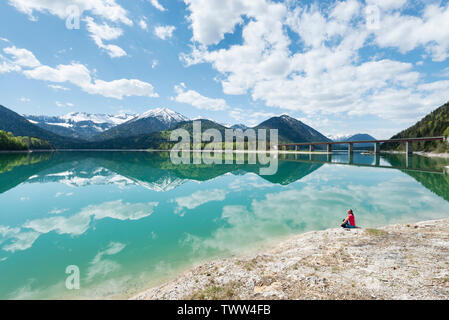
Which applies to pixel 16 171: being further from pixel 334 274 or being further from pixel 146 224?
pixel 334 274

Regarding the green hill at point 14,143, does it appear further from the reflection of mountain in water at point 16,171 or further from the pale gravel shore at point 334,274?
the pale gravel shore at point 334,274

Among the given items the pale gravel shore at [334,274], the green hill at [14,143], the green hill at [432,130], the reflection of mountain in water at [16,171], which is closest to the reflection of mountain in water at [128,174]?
the reflection of mountain in water at [16,171]

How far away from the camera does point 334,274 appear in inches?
316

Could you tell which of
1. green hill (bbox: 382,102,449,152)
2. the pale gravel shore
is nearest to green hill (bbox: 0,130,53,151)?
the pale gravel shore

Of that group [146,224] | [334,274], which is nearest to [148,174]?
[146,224]

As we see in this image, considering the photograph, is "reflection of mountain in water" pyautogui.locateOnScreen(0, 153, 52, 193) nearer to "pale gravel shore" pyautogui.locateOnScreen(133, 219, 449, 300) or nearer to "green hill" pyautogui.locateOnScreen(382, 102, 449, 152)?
"pale gravel shore" pyautogui.locateOnScreen(133, 219, 449, 300)

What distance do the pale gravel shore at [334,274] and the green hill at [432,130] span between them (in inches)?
5820

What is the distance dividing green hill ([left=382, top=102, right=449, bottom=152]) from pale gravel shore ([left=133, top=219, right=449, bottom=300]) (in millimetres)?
147817

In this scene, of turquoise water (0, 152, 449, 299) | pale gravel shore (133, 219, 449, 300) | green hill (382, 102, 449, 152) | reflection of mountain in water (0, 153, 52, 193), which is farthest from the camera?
green hill (382, 102, 449, 152)

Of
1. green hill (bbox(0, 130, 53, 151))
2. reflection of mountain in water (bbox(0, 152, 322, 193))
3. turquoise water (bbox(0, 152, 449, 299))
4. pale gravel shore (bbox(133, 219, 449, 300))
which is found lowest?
turquoise water (bbox(0, 152, 449, 299))

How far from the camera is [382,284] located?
23.2ft

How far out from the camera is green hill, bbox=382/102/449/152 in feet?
419

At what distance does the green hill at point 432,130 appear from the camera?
128 m

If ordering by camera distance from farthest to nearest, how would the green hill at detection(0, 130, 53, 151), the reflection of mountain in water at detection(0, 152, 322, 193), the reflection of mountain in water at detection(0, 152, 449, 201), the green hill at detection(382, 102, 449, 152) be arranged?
the green hill at detection(382, 102, 449, 152), the green hill at detection(0, 130, 53, 151), the reflection of mountain in water at detection(0, 152, 322, 193), the reflection of mountain in water at detection(0, 152, 449, 201)
